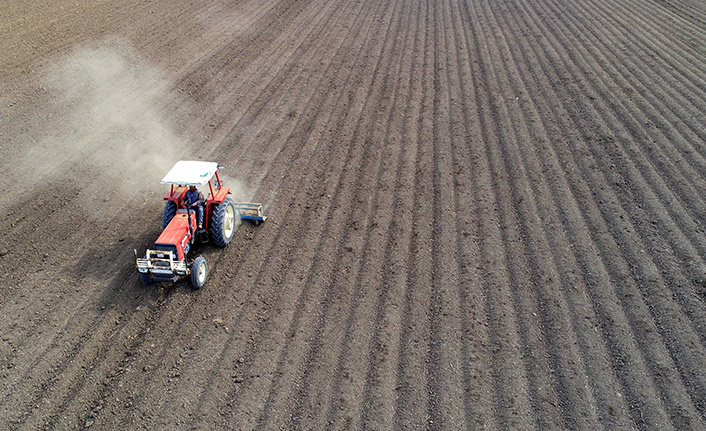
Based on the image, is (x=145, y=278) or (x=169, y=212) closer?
(x=145, y=278)

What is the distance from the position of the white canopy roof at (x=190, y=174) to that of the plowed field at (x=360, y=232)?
1.45 meters

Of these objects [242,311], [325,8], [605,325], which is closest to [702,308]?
[605,325]

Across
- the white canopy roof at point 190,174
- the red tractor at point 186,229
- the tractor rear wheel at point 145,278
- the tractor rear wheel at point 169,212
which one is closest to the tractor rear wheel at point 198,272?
the red tractor at point 186,229

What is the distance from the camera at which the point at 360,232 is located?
925 cm

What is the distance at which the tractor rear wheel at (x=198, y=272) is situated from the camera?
7.68 meters

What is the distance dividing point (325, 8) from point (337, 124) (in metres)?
10.3

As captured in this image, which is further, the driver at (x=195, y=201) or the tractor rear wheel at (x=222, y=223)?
the tractor rear wheel at (x=222, y=223)

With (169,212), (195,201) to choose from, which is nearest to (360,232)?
(195,201)

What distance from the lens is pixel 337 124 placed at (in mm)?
12742

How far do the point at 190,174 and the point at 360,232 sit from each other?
3226mm

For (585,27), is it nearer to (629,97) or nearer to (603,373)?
(629,97)

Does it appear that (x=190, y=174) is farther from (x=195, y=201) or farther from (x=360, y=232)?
(x=360, y=232)

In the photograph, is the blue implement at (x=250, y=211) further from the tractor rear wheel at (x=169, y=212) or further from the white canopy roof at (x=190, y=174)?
the tractor rear wheel at (x=169, y=212)

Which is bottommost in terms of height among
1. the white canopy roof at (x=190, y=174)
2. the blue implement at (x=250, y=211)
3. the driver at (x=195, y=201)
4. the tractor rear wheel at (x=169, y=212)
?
the blue implement at (x=250, y=211)
